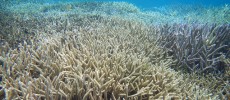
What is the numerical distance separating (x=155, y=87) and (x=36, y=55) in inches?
86.0

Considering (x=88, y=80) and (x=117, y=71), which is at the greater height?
(x=117, y=71)

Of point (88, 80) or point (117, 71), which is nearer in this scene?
point (88, 80)

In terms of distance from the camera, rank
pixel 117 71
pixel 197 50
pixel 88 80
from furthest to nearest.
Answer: pixel 197 50, pixel 117 71, pixel 88 80

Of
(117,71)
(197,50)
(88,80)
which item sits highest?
(197,50)

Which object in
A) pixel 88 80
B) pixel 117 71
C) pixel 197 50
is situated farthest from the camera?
pixel 197 50

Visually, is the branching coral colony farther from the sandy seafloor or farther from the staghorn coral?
the staghorn coral

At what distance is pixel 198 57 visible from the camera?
4.35 meters

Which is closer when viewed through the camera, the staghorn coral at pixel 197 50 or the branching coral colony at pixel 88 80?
the branching coral colony at pixel 88 80

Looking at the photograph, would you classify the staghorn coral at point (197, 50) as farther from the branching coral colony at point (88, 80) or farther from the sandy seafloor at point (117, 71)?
the branching coral colony at point (88, 80)

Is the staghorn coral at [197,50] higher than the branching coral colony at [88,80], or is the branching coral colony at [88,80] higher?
the staghorn coral at [197,50]

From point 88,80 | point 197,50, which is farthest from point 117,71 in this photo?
point 197,50

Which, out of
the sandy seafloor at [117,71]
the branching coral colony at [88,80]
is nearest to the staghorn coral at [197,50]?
the sandy seafloor at [117,71]

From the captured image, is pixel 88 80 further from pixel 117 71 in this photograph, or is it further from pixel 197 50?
pixel 197 50

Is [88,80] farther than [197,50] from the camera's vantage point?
No
